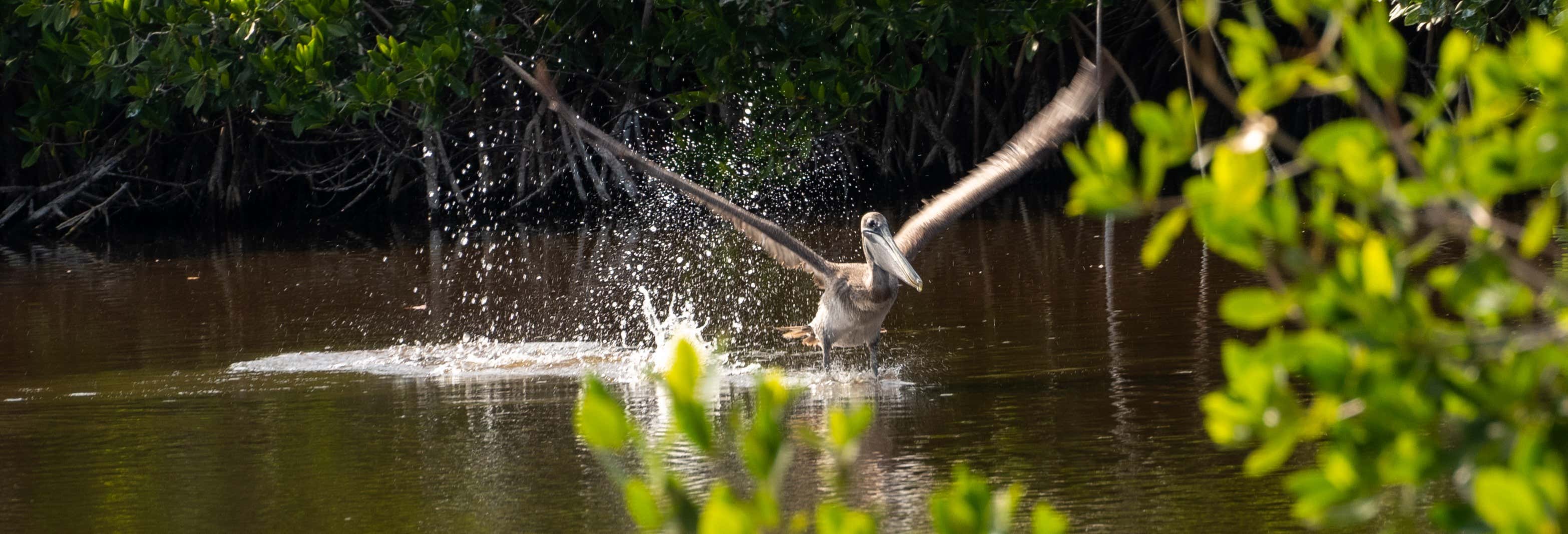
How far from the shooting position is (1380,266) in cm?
136

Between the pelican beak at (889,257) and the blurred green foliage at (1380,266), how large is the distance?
462 cm

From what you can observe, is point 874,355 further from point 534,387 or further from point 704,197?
point 534,387

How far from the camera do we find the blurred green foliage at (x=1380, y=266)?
1398 mm

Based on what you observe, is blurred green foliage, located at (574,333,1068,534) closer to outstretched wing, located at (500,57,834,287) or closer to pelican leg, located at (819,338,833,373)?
outstretched wing, located at (500,57,834,287)

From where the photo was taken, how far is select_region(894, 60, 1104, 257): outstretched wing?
621 cm

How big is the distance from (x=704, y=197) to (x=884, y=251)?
30.4 inches

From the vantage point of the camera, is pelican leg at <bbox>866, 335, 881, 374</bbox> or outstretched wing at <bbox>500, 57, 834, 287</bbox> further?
pelican leg at <bbox>866, 335, 881, 374</bbox>

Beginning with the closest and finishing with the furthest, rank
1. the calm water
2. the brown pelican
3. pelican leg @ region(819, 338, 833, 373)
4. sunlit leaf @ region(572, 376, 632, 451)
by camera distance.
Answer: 1. sunlit leaf @ region(572, 376, 632, 451)
2. the calm water
3. the brown pelican
4. pelican leg @ region(819, 338, 833, 373)

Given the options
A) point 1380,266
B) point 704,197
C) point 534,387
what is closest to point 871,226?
point 704,197

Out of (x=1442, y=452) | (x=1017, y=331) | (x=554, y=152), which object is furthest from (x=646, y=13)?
(x=1442, y=452)

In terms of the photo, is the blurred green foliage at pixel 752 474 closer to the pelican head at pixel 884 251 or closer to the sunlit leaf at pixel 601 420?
the sunlit leaf at pixel 601 420

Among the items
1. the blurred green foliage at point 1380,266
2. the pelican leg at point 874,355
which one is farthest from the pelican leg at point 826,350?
the blurred green foliage at point 1380,266

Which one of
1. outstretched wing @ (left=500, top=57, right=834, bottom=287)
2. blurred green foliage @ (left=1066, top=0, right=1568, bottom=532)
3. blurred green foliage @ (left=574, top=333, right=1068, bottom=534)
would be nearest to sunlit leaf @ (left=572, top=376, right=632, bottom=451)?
blurred green foliage @ (left=574, top=333, right=1068, bottom=534)

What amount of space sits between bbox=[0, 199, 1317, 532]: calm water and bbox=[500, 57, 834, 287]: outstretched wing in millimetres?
465
